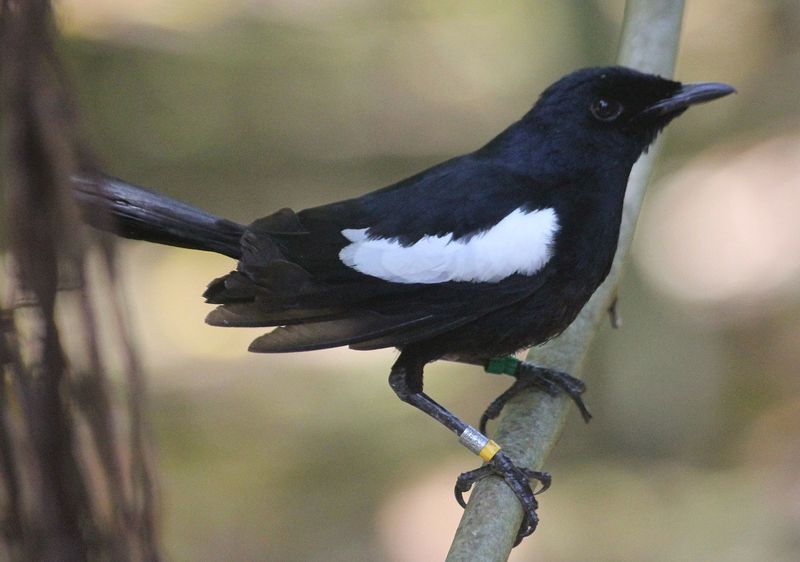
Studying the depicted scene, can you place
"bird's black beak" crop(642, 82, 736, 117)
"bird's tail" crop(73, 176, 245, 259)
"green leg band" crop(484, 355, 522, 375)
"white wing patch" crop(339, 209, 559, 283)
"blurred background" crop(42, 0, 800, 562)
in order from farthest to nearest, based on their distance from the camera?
"blurred background" crop(42, 0, 800, 562) → "green leg band" crop(484, 355, 522, 375) → "bird's black beak" crop(642, 82, 736, 117) → "white wing patch" crop(339, 209, 559, 283) → "bird's tail" crop(73, 176, 245, 259)

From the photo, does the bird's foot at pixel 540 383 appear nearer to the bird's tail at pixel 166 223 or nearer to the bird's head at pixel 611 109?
the bird's head at pixel 611 109

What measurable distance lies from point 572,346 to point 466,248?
0.45 meters

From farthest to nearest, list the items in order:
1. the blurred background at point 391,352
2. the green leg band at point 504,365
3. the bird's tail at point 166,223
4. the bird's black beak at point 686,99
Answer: the blurred background at point 391,352, the green leg band at point 504,365, the bird's black beak at point 686,99, the bird's tail at point 166,223

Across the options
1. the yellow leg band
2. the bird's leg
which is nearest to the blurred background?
the bird's leg

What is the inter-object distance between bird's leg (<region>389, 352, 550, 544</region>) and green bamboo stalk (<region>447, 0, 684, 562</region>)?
0.03m

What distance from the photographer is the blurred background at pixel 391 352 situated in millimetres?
5258

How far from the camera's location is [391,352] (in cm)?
553

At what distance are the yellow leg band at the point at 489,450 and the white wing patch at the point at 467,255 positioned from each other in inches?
14.6

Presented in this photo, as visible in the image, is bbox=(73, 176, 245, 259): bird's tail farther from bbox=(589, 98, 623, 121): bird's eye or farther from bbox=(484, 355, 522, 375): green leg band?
bbox=(589, 98, 623, 121): bird's eye

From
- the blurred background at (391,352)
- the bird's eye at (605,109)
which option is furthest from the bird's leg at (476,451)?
the blurred background at (391,352)

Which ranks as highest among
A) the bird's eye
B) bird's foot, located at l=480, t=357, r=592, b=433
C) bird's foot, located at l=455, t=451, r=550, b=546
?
the bird's eye

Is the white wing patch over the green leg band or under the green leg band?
over

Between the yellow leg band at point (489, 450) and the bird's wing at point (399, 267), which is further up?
the bird's wing at point (399, 267)

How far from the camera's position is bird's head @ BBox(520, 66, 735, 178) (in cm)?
232
